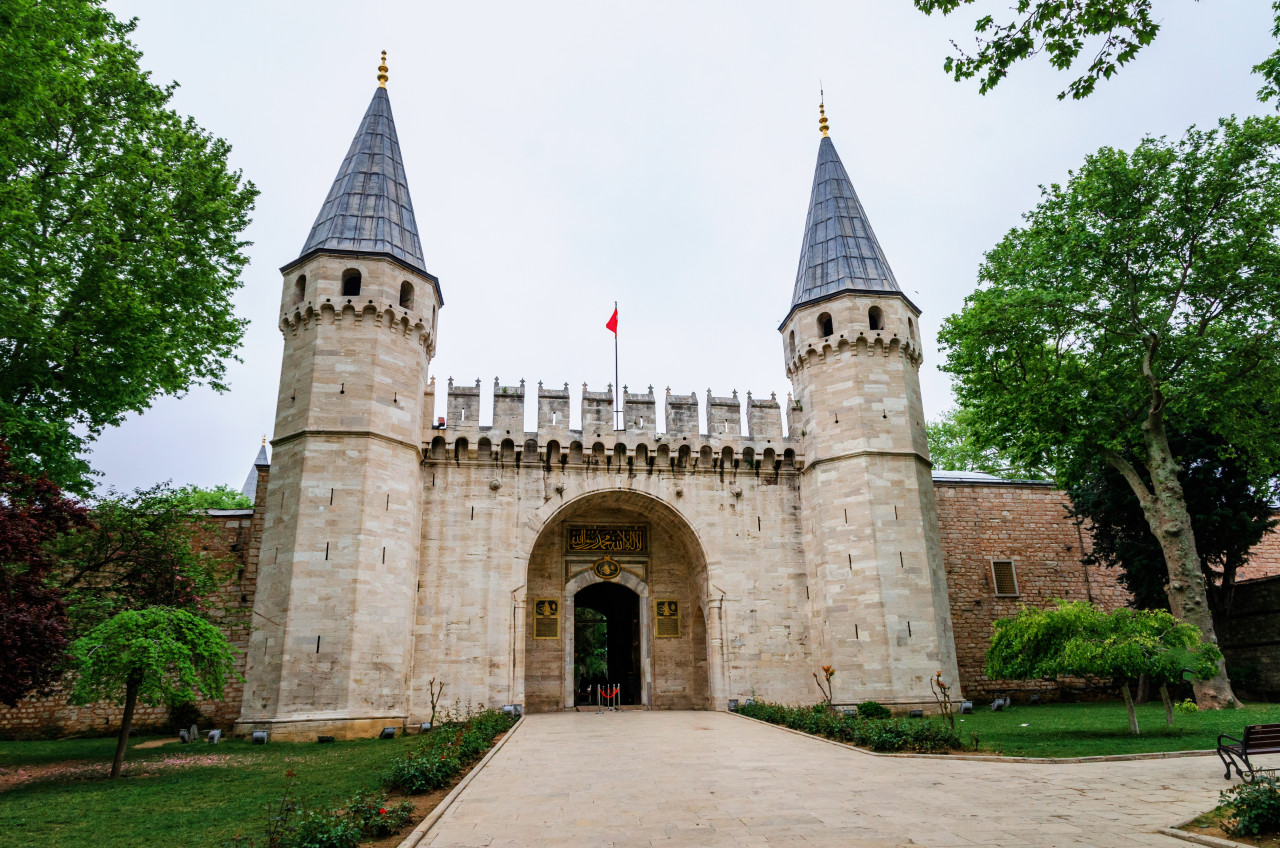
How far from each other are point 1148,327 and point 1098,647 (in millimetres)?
9204

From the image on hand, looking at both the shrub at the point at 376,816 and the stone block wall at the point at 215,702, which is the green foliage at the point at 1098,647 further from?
the stone block wall at the point at 215,702

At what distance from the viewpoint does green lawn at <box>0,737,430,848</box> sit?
721 cm

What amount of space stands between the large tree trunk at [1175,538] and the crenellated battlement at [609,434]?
838cm

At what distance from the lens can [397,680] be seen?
54.5ft

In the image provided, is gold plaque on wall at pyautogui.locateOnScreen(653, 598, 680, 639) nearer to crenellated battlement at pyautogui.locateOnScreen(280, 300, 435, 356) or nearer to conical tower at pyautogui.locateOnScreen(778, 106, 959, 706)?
conical tower at pyautogui.locateOnScreen(778, 106, 959, 706)

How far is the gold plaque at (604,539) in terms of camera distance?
21.9 meters

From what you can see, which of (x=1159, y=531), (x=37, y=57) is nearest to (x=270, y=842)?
(x=37, y=57)

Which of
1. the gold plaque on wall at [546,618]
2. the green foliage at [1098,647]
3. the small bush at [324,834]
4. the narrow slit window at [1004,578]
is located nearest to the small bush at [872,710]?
the green foliage at [1098,647]

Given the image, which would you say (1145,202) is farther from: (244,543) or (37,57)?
(244,543)

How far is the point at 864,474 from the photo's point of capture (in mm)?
19219

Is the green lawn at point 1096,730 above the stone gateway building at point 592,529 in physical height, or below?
below

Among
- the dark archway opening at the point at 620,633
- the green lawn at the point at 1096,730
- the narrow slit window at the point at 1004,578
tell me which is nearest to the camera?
the green lawn at the point at 1096,730

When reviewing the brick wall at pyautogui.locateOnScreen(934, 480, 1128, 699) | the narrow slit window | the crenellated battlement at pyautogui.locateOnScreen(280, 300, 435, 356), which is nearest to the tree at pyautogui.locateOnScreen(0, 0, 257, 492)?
the crenellated battlement at pyautogui.locateOnScreen(280, 300, 435, 356)

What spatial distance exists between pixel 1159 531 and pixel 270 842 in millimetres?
18886
